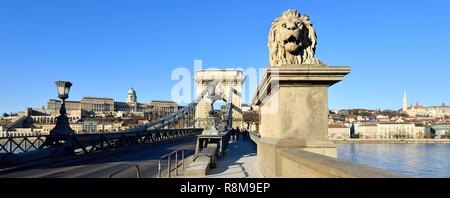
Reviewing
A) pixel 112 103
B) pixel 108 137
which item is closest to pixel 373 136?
pixel 112 103

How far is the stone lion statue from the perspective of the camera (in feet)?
21.5

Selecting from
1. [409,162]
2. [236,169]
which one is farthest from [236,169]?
[409,162]

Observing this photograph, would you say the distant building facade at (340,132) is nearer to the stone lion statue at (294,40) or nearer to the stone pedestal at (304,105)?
the stone lion statue at (294,40)

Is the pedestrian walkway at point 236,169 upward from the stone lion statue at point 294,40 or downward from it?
downward

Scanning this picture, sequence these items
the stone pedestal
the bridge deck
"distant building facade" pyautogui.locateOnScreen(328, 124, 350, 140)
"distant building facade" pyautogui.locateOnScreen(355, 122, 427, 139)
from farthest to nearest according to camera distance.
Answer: "distant building facade" pyautogui.locateOnScreen(355, 122, 427, 139) → "distant building facade" pyautogui.locateOnScreen(328, 124, 350, 140) → the bridge deck → the stone pedestal

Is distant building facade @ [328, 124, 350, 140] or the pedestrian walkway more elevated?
the pedestrian walkway

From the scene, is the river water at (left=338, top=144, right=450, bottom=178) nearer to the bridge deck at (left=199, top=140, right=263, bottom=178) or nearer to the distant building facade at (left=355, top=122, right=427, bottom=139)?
the bridge deck at (left=199, top=140, right=263, bottom=178)

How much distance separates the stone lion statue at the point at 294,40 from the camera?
656 cm

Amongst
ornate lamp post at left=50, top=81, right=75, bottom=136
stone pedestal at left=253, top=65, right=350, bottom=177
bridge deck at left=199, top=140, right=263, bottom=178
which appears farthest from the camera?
ornate lamp post at left=50, top=81, right=75, bottom=136

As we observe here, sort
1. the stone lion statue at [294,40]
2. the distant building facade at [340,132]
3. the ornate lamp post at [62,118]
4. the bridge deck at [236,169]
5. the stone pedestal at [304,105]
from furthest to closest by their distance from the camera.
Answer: the distant building facade at [340,132], the ornate lamp post at [62,118], the bridge deck at [236,169], the stone lion statue at [294,40], the stone pedestal at [304,105]

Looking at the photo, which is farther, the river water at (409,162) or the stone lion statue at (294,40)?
the river water at (409,162)

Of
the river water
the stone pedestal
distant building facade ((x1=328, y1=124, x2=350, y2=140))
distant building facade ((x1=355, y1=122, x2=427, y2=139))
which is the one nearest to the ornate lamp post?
the river water

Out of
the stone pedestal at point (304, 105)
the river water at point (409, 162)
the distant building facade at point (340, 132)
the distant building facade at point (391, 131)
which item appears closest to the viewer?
the stone pedestal at point (304, 105)

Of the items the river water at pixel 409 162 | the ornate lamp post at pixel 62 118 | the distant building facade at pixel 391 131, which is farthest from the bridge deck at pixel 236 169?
the distant building facade at pixel 391 131
